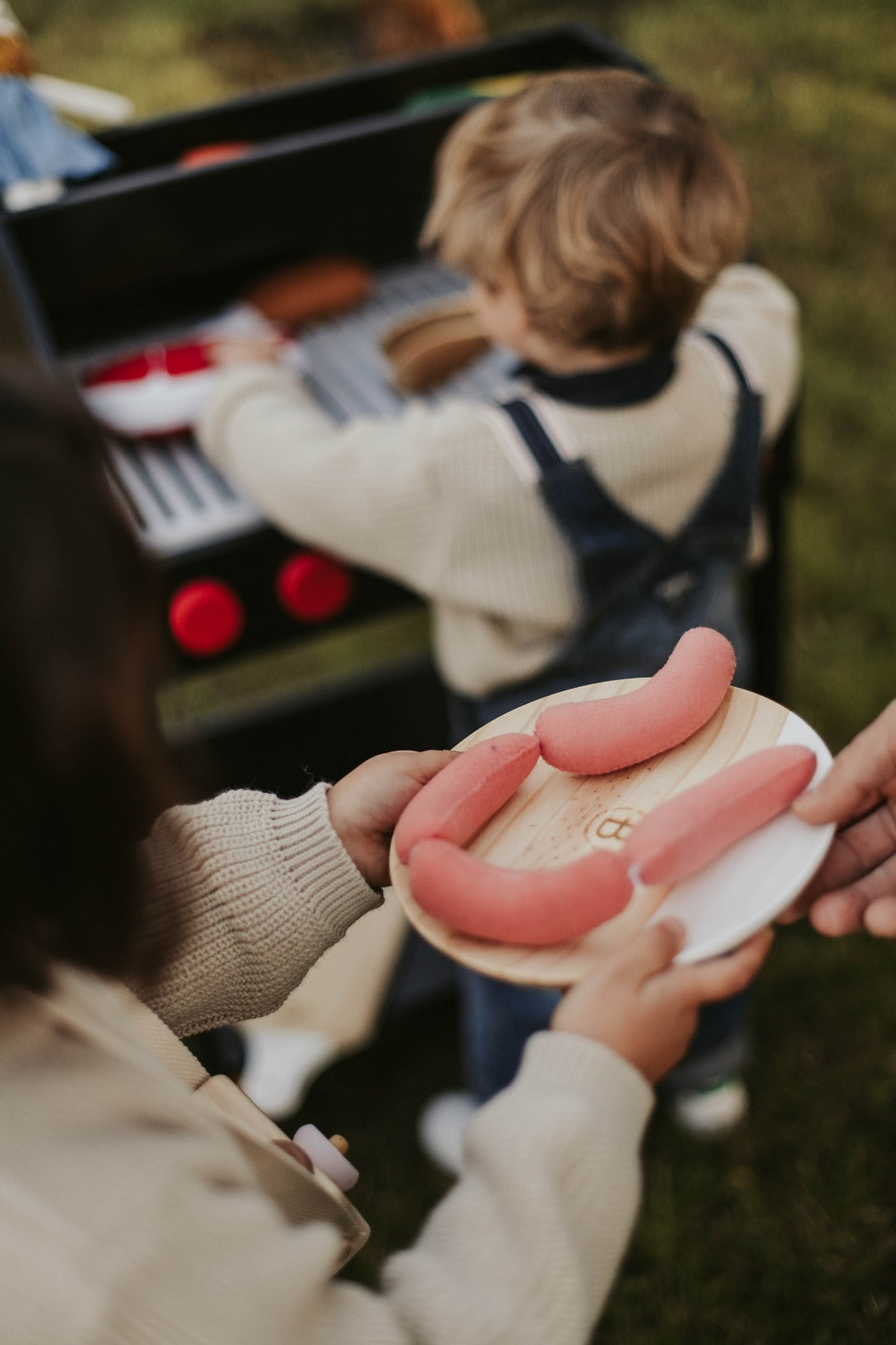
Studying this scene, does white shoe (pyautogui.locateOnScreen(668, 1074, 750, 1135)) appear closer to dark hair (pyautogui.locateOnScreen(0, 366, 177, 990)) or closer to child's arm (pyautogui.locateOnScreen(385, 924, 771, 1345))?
child's arm (pyautogui.locateOnScreen(385, 924, 771, 1345))

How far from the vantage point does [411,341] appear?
1.53 meters

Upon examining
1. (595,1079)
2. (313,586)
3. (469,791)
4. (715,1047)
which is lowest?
(715,1047)

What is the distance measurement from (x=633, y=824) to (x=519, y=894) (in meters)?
0.06

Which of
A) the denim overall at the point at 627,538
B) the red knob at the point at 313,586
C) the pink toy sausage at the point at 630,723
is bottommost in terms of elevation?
the red knob at the point at 313,586

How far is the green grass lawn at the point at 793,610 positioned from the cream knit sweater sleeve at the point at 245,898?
3.8 inches

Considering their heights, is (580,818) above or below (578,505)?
above

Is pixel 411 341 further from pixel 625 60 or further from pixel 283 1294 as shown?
pixel 283 1294

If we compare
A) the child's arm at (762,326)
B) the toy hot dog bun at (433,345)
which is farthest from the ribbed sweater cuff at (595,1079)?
the toy hot dog bun at (433,345)

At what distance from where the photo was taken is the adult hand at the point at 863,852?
640 millimetres

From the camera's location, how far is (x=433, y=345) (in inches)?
59.1

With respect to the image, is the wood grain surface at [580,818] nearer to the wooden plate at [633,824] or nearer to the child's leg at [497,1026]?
the wooden plate at [633,824]

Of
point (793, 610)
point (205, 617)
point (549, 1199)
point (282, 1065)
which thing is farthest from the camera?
point (793, 610)

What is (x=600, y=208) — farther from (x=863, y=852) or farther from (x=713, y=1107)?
(x=713, y=1107)

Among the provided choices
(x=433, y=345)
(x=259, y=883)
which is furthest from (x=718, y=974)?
(x=433, y=345)
